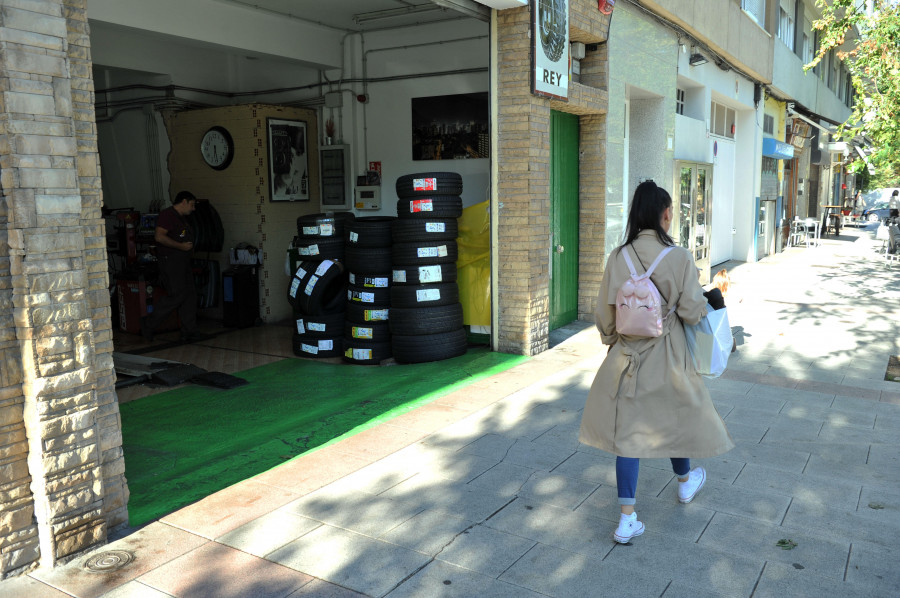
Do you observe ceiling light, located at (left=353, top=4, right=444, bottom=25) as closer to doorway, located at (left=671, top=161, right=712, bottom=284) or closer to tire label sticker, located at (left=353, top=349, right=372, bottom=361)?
tire label sticker, located at (left=353, top=349, right=372, bottom=361)

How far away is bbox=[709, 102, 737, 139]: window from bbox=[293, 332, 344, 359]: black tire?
11.0 meters

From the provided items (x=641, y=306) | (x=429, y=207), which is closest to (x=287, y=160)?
(x=429, y=207)

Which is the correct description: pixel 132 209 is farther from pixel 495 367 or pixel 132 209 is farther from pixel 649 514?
pixel 649 514

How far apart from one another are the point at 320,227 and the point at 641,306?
208 inches

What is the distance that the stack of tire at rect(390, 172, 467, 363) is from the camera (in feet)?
25.4

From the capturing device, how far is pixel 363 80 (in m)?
11.1

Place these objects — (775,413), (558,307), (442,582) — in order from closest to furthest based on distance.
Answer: (442,582) → (775,413) → (558,307)

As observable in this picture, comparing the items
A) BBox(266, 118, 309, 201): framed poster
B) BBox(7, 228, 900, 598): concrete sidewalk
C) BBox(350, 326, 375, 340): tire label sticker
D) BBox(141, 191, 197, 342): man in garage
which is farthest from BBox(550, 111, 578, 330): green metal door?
BBox(141, 191, 197, 342): man in garage

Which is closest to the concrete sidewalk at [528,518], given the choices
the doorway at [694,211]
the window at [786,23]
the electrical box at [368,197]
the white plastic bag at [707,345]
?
the white plastic bag at [707,345]

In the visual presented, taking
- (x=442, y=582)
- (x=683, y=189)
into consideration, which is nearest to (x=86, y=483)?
(x=442, y=582)

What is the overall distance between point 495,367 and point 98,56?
6726 mm

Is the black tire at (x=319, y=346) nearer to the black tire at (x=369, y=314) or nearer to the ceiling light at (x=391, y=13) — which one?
the black tire at (x=369, y=314)

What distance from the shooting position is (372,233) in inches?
313

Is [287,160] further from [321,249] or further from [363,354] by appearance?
[363,354]
